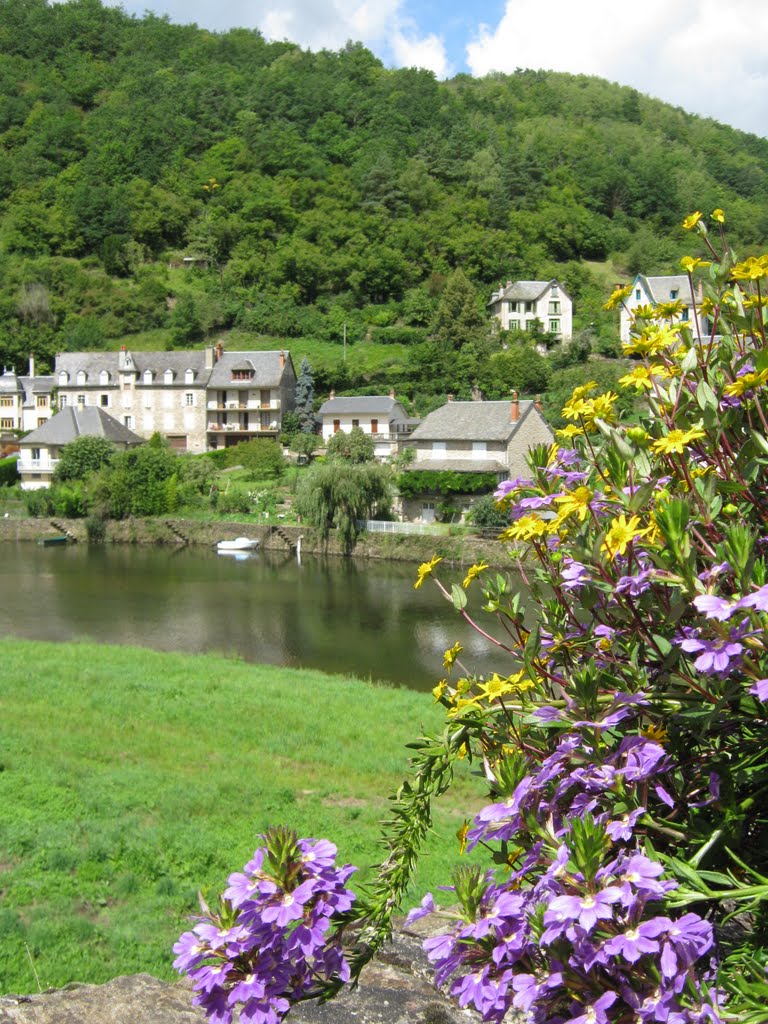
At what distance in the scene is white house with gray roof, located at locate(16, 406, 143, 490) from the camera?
56406 mm

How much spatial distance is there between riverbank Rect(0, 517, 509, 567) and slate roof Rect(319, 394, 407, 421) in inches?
637

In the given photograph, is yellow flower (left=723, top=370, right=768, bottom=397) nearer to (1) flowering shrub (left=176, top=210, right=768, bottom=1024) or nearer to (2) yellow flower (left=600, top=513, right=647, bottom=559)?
(1) flowering shrub (left=176, top=210, right=768, bottom=1024)

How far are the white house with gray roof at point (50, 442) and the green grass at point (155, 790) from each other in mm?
37476

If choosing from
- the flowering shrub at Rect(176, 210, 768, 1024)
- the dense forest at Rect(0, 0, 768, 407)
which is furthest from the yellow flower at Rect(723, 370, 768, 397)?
the dense forest at Rect(0, 0, 768, 407)

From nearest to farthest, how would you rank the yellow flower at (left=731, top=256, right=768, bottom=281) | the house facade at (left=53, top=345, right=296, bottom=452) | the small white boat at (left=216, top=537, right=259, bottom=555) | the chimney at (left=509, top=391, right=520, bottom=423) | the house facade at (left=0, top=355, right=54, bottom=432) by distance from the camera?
the yellow flower at (left=731, top=256, right=768, bottom=281), the small white boat at (left=216, top=537, right=259, bottom=555), the chimney at (left=509, top=391, right=520, bottom=423), the house facade at (left=53, top=345, right=296, bottom=452), the house facade at (left=0, top=355, right=54, bottom=432)

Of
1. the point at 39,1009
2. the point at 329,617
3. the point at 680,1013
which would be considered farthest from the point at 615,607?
the point at 329,617

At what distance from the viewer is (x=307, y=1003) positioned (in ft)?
11.6

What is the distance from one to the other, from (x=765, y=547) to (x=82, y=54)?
6405 inches

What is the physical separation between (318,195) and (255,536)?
70.4 meters

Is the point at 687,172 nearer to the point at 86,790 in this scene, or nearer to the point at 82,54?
the point at 82,54

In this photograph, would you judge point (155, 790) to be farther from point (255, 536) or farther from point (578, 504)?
point (255, 536)

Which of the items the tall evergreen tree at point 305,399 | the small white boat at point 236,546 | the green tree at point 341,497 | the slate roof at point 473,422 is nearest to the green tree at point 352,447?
the slate roof at point 473,422

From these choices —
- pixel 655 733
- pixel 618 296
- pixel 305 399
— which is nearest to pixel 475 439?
pixel 305 399

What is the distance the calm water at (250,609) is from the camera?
26.5 m
